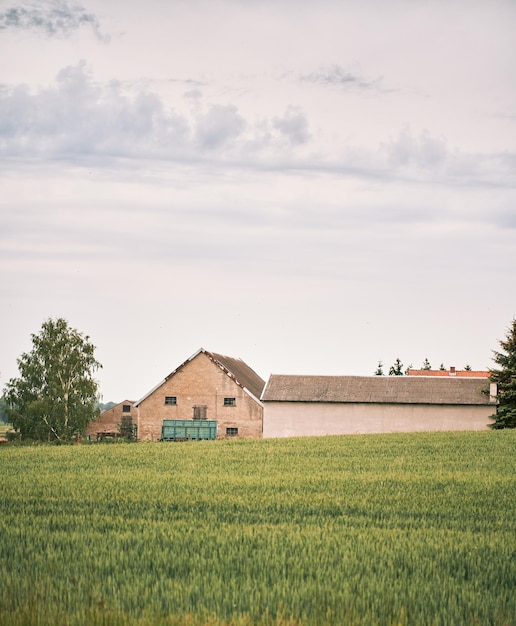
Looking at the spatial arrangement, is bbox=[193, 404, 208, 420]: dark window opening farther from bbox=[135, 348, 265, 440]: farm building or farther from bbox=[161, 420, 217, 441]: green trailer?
bbox=[161, 420, 217, 441]: green trailer

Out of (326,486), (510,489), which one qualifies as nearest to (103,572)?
(326,486)

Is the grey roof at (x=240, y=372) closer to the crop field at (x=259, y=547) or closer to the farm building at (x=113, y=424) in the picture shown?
the farm building at (x=113, y=424)

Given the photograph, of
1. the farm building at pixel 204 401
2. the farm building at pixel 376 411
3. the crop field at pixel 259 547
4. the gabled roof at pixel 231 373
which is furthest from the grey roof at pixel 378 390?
the crop field at pixel 259 547

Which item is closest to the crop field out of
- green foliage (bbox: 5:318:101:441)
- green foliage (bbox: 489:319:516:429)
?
green foliage (bbox: 489:319:516:429)

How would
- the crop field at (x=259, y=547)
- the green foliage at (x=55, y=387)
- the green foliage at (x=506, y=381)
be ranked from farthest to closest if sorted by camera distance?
the green foliage at (x=55, y=387)
the green foliage at (x=506, y=381)
the crop field at (x=259, y=547)

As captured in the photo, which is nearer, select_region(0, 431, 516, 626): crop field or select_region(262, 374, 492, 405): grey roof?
select_region(0, 431, 516, 626): crop field

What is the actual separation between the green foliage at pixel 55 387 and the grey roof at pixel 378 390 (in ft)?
58.0

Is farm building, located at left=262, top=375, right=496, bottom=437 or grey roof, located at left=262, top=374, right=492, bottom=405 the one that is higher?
grey roof, located at left=262, top=374, right=492, bottom=405

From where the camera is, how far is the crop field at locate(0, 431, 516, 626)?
8375 mm

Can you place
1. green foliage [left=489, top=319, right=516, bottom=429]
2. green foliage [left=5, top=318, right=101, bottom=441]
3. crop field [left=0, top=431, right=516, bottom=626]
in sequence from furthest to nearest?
green foliage [left=5, top=318, right=101, bottom=441] → green foliage [left=489, top=319, right=516, bottom=429] → crop field [left=0, top=431, right=516, bottom=626]

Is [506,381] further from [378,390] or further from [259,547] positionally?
[259,547]

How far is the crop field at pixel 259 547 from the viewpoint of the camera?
8375 mm

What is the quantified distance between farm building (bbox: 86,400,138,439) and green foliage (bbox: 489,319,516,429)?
106ft

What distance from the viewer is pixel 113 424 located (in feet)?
291
